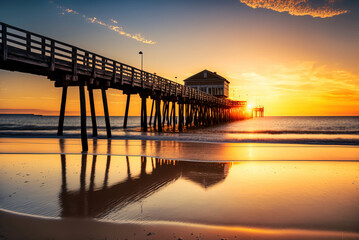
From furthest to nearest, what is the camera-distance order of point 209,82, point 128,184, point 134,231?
1. point 209,82
2. point 128,184
3. point 134,231

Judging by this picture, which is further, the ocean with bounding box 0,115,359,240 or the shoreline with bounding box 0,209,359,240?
the ocean with bounding box 0,115,359,240

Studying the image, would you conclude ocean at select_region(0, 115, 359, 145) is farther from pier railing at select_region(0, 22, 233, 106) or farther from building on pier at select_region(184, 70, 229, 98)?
building on pier at select_region(184, 70, 229, 98)

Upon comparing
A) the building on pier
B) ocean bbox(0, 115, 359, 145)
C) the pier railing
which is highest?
the building on pier

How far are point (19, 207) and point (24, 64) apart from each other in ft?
22.0

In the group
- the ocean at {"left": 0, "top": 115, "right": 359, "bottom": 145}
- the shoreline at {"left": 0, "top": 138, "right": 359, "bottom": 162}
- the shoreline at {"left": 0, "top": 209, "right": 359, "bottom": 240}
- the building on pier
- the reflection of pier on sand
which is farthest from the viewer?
the building on pier

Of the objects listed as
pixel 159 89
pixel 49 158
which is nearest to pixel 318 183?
pixel 49 158

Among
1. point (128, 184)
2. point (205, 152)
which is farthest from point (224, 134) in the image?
point (128, 184)

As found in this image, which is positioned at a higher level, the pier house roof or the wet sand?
the pier house roof

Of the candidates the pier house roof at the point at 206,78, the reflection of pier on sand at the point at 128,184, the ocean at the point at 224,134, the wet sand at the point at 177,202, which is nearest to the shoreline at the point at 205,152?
the reflection of pier on sand at the point at 128,184

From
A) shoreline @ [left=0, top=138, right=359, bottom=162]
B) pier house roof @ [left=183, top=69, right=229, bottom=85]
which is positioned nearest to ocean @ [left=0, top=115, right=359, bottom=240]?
shoreline @ [left=0, top=138, right=359, bottom=162]

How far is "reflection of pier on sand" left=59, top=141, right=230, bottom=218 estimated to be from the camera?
4.65 meters

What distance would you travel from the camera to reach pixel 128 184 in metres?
6.30

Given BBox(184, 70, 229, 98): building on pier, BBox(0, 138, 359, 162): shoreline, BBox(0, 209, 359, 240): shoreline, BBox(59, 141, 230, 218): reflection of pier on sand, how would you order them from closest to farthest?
BBox(0, 209, 359, 240): shoreline
BBox(59, 141, 230, 218): reflection of pier on sand
BBox(0, 138, 359, 162): shoreline
BBox(184, 70, 229, 98): building on pier

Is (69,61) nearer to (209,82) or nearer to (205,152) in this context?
(205,152)
